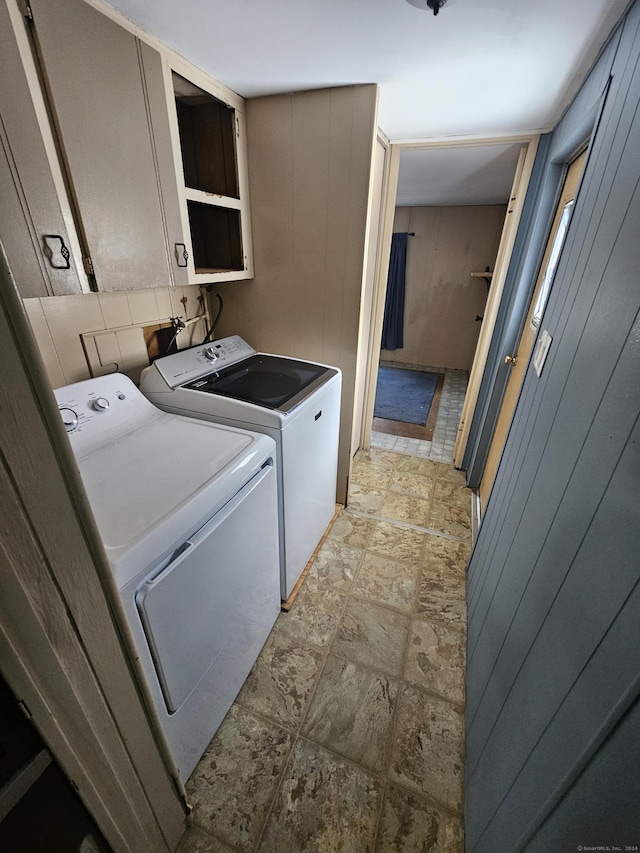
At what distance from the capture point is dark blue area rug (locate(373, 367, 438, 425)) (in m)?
3.77

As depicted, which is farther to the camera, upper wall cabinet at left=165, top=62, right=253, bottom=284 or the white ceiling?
upper wall cabinet at left=165, top=62, right=253, bottom=284

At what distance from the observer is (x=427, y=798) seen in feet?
3.64

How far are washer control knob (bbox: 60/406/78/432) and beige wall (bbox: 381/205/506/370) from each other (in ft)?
15.9

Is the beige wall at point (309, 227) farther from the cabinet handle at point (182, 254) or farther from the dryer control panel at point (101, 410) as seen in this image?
the dryer control panel at point (101, 410)

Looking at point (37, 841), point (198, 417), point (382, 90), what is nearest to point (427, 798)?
point (37, 841)

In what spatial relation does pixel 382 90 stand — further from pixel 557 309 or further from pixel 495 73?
pixel 557 309

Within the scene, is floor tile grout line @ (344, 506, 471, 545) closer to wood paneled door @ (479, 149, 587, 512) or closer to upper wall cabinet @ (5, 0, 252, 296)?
wood paneled door @ (479, 149, 587, 512)

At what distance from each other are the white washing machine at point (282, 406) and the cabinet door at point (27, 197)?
572 mm

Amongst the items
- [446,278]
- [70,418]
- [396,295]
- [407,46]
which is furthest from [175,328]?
[446,278]

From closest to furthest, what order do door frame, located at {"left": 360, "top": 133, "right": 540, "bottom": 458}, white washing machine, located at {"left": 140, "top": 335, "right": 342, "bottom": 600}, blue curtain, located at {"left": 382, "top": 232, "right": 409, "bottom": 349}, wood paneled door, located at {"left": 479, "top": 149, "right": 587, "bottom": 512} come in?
white washing machine, located at {"left": 140, "top": 335, "right": 342, "bottom": 600}
wood paneled door, located at {"left": 479, "top": 149, "right": 587, "bottom": 512}
door frame, located at {"left": 360, "top": 133, "right": 540, "bottom": 458}
blue curtain, located at {"left": 382, "top": 232, "right": 409, "bottom": 349}

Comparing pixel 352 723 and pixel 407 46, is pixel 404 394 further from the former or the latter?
pixel 352 723

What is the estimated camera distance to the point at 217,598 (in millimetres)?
1067

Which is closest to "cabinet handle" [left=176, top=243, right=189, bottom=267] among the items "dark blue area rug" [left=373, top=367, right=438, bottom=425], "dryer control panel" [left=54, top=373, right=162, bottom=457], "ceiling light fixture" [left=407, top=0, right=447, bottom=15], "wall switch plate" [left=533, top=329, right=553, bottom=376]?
"dryer control panel" [left=54, top=373, right=162, bottom=457]

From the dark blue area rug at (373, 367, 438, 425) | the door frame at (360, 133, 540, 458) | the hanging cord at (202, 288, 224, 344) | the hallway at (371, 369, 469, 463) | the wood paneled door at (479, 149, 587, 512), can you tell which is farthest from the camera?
the dark blue area rug at (373, 367, 438, 425)
